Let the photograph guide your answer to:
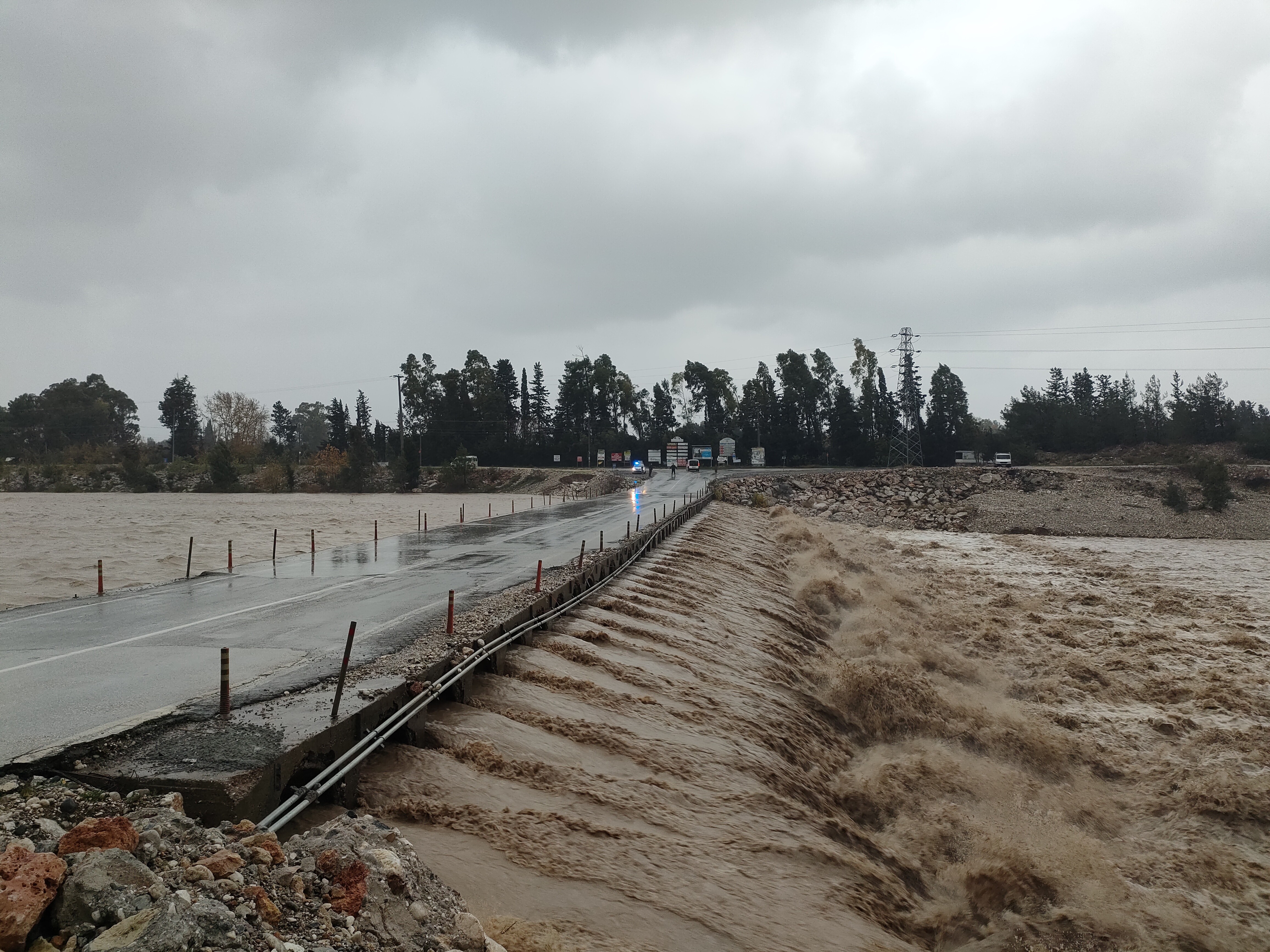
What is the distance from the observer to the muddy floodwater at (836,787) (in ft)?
19.0

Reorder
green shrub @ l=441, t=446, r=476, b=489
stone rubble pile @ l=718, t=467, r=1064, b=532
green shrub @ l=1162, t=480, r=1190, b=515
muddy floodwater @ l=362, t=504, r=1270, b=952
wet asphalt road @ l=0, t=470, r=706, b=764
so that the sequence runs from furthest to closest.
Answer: green shrub @ l=441, t=446, r=476, b=489
stone rubble pile @ l=718, t=467, r=1064, b=532
green shrub @ l=1162, t=480, r=1190, b=515
wet asphalt road @ l=0, t=470, r=706, b=764
muddy floodwater @ l=362, t=504, r=1270, b=952

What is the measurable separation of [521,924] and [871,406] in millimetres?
112612

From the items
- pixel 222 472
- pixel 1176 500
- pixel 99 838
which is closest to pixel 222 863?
pixel 99 838

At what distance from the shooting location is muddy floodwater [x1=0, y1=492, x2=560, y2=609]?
21438 millimetres

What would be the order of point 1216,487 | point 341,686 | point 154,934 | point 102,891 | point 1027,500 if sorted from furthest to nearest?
1. point 1027,500
2. point 1216,487
3. point 341,686
4. point 102,891
5. point 154,934

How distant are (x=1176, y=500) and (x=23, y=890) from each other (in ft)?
197

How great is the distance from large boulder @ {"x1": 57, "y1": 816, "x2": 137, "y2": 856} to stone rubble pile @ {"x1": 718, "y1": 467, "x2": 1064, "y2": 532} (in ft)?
162

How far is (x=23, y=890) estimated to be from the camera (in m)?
3.33

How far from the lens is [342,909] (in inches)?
160

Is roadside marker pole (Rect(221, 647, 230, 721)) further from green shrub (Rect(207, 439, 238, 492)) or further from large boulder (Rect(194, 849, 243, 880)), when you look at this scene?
green shrub (Rect(207, 439, 238, 492))

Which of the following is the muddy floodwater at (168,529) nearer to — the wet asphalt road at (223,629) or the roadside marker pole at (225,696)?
the wet asphalt road at (223,629)

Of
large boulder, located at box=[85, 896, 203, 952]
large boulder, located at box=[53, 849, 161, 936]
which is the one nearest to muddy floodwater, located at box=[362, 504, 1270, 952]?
large boulder, located at box=[85, 896, 203, 952]

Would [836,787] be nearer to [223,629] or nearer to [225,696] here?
[225,696]

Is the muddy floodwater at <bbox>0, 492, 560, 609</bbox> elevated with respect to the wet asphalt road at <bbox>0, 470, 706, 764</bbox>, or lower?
lower
